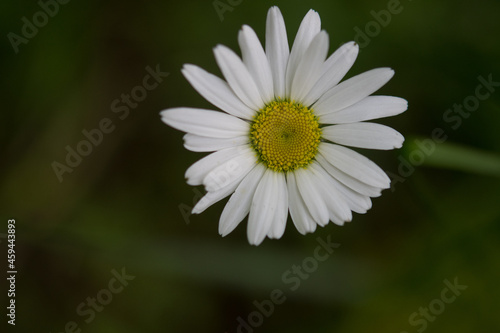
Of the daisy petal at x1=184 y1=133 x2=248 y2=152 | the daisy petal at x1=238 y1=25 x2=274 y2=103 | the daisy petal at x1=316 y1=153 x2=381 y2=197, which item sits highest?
the daisy petal at x1=238 y1=25 x2=274 y2=103

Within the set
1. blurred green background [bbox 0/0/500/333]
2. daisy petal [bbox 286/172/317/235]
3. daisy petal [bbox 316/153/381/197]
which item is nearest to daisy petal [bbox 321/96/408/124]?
daisy petal [bbox 316/153/381/197]

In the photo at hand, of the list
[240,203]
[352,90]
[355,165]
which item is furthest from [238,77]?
Answer: [355,165]

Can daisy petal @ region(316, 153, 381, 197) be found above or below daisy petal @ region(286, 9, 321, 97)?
below

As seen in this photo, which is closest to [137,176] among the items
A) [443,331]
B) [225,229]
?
[225,229]

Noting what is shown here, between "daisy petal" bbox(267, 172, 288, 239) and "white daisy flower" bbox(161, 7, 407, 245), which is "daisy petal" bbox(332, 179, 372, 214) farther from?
"daisy petal" bbox(267, 172, 288, 239)

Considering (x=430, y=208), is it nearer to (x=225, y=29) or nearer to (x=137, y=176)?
(x=225, y=29)

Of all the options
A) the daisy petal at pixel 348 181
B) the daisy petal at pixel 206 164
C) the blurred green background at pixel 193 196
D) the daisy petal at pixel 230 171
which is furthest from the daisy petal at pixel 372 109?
the blurred green background at pixel 193 196
